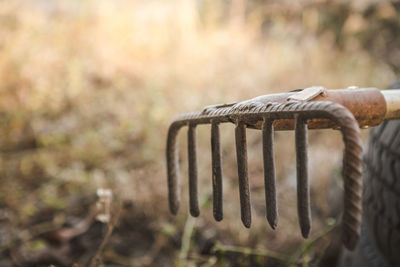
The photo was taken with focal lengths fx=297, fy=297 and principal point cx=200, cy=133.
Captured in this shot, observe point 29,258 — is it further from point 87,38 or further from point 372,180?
point 87,38

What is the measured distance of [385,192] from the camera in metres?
0.94

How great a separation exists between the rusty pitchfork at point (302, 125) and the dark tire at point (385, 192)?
300mm

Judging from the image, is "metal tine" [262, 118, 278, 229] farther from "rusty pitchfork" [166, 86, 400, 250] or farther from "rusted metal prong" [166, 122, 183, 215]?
"rusted metal prong" [166, 122, 183, 215]

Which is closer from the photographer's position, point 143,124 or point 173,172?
point 173,172

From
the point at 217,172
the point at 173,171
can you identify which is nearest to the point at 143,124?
the point at 173,171

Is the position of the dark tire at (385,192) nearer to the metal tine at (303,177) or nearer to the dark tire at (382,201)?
the dark tire at (382,201)

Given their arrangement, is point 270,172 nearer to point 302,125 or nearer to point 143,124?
point 302,125

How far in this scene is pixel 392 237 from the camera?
91 cm

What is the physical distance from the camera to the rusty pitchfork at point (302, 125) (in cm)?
51

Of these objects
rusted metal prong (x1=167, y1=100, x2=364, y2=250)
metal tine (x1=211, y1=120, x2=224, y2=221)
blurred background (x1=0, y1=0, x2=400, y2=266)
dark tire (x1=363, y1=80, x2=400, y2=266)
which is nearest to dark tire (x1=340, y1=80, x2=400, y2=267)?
dark tire (x1=363, y1=80, x2=400, y2=266)

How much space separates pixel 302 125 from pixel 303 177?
3.9 inches

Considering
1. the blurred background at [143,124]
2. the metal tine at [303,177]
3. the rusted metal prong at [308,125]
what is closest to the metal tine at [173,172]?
the rusted metal prong at [308,125]

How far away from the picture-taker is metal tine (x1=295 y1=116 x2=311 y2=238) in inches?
21.9

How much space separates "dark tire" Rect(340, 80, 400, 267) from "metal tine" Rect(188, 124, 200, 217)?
23.8 inches
